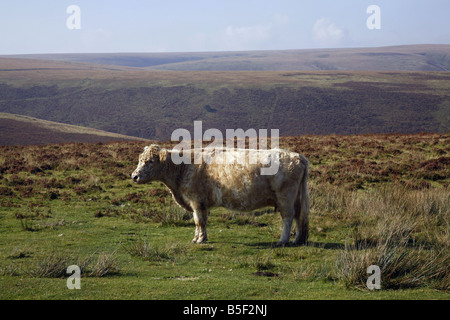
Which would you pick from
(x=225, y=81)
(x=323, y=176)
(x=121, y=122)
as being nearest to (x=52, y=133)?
(x=121, y=122)

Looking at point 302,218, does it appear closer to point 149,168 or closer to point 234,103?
point 149,168

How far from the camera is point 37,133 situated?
6475cm

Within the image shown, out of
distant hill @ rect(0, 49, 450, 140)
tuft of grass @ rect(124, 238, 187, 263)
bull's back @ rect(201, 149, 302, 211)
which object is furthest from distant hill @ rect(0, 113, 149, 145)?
tuft of grass @ rect(124, 238, 187, 263)

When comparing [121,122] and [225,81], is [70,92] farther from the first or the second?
[225,81]

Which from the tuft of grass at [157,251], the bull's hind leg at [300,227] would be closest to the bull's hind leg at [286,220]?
the bull's hind leg at [300,227]

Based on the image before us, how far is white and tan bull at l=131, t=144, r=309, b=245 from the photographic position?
35.7ft

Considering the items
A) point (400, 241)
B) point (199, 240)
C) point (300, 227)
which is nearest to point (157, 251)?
point (199, 240)

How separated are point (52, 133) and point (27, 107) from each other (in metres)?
54.6

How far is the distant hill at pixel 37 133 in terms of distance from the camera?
198 feet

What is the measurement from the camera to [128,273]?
8.65 metres

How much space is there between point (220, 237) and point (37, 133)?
195ft

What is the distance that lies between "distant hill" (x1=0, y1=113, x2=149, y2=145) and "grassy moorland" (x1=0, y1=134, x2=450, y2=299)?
37.8 metres

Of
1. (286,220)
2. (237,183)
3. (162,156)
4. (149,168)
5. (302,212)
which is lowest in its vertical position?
(286,220)
